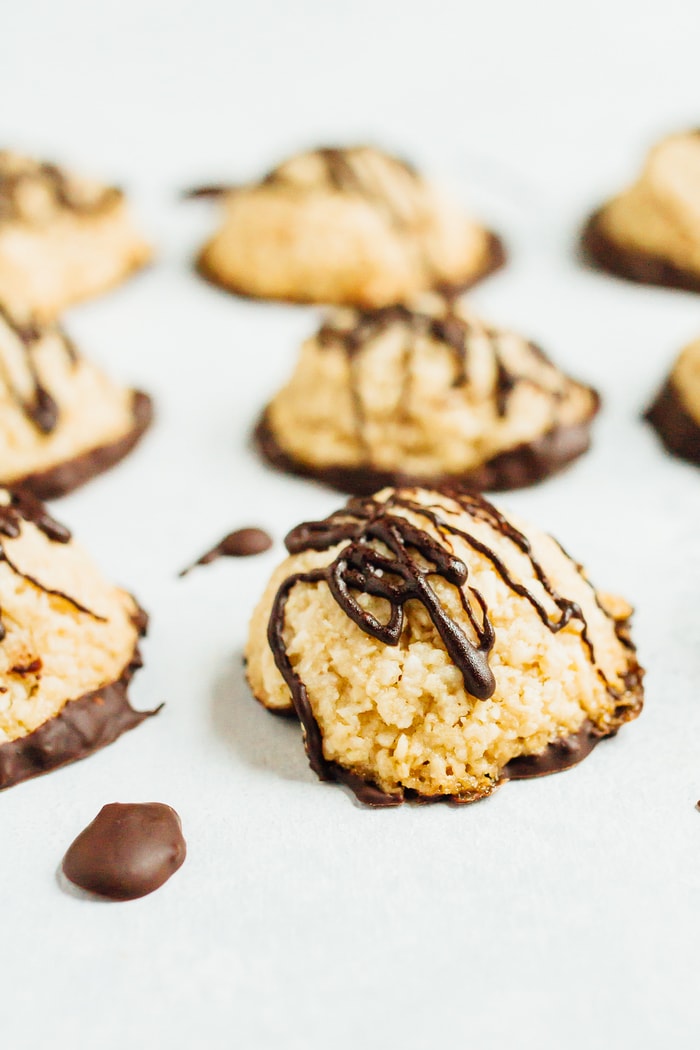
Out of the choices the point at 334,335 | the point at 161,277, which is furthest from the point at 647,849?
the point at 161,277

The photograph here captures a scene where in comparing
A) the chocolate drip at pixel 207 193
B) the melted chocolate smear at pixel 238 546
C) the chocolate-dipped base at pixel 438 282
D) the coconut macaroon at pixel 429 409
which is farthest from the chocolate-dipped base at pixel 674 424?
the chocolate drip at pixel 207 193

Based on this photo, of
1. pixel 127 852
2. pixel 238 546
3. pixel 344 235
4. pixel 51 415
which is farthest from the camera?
pixel 344 235

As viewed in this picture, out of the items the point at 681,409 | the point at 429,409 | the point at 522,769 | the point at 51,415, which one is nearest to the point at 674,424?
the point at 681,409

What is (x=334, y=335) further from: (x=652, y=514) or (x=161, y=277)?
(x=161, y=277)

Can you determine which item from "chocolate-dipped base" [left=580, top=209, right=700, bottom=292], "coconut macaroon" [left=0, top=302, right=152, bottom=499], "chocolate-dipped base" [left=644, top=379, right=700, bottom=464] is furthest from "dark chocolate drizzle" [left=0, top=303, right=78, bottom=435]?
"chocolate-dipped base" [left=580, top=209, right=700, bottom=292]

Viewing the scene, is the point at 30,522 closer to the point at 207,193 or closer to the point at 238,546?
the point at 238,546

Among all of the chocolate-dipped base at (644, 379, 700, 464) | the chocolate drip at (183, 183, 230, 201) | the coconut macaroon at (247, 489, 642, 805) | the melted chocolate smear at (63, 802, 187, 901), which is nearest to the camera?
the melted chocolate smear at (63, 802, 187, 901)

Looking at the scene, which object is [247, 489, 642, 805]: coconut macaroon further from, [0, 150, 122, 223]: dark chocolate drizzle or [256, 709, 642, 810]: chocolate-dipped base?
[0, 150, 122, 223]: dark chocolate drizzle
